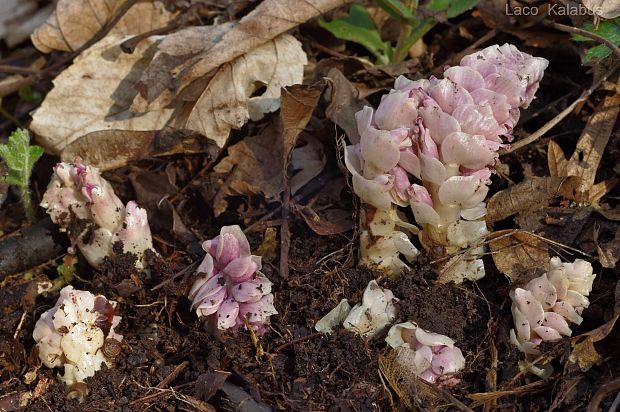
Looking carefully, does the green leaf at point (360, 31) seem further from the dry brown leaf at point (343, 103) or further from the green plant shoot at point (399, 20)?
the dry brown leaf at point (343, 103)

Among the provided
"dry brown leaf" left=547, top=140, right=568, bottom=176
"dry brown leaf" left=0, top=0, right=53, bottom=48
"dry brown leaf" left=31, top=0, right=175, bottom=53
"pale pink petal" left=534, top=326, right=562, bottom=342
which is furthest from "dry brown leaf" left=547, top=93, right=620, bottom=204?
"dry brown leaf" left=0, top=0, right=53, bottom=48

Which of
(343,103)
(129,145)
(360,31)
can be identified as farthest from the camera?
(360,31)

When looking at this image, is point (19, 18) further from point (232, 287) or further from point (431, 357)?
point (431, 357)

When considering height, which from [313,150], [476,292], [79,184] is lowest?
[476,292]

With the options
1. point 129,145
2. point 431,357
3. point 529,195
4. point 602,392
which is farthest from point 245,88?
point 602,392

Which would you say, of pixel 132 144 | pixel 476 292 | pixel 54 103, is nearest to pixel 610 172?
pixel 476 292

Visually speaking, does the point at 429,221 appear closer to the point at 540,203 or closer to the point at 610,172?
the point at 540,203

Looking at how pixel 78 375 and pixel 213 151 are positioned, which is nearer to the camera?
pixel 78 375
